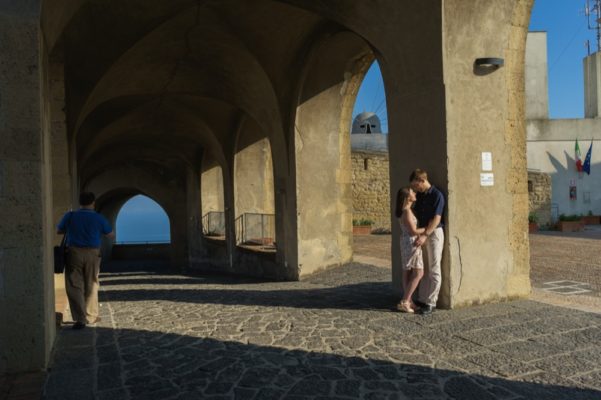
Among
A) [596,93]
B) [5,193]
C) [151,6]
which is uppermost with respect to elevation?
[596,93]

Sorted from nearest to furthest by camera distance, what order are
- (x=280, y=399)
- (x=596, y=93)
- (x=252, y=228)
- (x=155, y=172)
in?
(x=280, y=399) < (x=252, y=228) < (x=155, y=172) < (x=596, y=93)

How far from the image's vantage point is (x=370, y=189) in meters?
19.5

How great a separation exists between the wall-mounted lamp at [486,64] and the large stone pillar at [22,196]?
4.31 meters

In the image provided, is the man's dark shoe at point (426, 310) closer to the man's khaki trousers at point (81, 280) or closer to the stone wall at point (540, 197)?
the man's khaki trousers at point (81, 280)

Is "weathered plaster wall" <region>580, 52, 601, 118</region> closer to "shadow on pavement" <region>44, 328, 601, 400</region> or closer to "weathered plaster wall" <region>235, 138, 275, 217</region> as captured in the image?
"weathered plaster wall" <region>235, 138, 275, 217</region>

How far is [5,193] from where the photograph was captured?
356 cm

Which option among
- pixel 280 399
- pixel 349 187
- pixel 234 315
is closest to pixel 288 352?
pixel 280 399

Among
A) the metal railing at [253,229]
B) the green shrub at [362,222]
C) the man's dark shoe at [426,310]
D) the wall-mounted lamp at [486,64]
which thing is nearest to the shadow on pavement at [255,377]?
the man's dark shoe at [426,310]

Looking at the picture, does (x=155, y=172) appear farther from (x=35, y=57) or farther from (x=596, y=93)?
(x=596, y=93)

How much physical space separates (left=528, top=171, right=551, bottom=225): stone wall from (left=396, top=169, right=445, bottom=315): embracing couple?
60.7 ft

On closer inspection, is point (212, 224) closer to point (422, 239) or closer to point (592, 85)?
point (422, 239)

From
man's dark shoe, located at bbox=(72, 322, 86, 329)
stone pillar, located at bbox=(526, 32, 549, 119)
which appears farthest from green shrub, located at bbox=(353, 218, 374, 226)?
stone pillar, located at bbox=(526, 32, 549, 119)

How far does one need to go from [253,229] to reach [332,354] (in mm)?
11348

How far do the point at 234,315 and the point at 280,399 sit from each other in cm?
254
